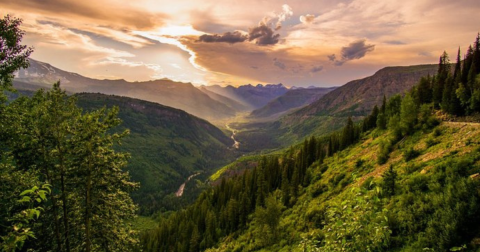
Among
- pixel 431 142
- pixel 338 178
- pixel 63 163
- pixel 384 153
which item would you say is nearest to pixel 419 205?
pixel 431 142

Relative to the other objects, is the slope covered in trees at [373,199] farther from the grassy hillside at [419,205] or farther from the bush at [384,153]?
the bush at [384,153]

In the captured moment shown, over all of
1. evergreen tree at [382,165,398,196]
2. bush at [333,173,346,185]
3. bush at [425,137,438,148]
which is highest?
bush at [425,137,438,148]

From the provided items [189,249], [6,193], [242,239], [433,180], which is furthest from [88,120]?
[189,249]

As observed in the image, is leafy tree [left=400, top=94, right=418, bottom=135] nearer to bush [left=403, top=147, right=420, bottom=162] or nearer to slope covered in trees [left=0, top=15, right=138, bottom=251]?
bush [left=403, top=147, right=420, bottom=162]

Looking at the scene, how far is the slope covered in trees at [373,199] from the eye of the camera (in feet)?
38.5

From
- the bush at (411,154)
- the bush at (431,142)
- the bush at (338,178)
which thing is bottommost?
the bush at (338,178)

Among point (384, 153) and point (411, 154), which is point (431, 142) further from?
point (384, 153)

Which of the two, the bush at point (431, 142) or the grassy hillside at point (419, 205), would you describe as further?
the bush at point (431, 142)

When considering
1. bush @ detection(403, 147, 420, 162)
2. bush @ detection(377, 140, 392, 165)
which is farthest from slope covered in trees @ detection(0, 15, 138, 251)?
bush @ detection(377, 140, 392, 165)

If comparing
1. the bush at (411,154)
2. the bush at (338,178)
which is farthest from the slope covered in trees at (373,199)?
the bush at (338,178)

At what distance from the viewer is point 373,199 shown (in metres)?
10.1

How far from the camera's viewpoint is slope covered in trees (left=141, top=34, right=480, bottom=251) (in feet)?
38.5

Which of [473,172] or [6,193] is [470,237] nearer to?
[473,172]

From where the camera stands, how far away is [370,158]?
57031 millimetres
